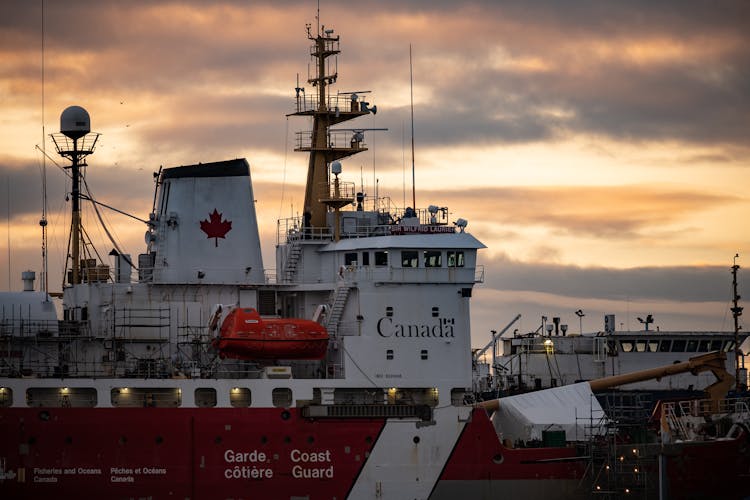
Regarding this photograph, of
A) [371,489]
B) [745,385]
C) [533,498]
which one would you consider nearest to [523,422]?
[533,498]

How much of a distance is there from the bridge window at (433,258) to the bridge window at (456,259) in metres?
0.31

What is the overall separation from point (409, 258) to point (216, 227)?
659 cm

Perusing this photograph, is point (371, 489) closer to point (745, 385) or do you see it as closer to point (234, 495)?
point (234, 495)

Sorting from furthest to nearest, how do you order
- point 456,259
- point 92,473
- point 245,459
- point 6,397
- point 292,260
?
point 292,260 < point 456,259 < point 245,459 < point 6,397 < point 92,473

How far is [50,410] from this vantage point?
1694 inches

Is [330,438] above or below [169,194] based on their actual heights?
below

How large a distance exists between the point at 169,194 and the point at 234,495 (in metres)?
10.7

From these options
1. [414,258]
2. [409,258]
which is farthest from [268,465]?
[414,258]

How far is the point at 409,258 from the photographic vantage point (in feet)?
156

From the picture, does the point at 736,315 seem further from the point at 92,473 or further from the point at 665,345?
the point at 92,473

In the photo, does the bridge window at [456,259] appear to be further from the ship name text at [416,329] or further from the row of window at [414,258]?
the ship name text at [416,329]

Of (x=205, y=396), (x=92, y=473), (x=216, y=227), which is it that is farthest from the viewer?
(x=216, y=227)

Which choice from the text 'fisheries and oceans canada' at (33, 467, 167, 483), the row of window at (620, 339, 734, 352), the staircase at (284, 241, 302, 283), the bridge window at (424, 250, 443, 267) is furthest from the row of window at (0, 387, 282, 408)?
the row of window at (620, 339, 734, 352)

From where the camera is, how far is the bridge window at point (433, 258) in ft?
156
